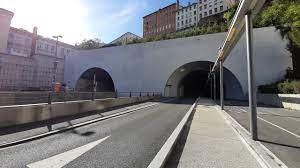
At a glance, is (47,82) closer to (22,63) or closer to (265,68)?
(22,63)

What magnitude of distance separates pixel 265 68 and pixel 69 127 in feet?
106

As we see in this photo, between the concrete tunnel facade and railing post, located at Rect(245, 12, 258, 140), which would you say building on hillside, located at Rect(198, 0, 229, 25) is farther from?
railing post, located at Rect(245, 12, 258, 140)

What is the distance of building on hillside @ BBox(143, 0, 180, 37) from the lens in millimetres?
95188

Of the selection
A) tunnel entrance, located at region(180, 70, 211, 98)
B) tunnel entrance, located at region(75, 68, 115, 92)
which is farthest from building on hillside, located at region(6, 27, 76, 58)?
tunnel entrance, located at region(180, 70, 211, 98)

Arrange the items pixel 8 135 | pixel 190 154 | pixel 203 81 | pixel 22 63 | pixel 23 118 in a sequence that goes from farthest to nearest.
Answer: pixel 203 81 < pixel 22 63 < pixel 23 118 < pixel 8 135 < pixel 190 154

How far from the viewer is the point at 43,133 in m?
7.15

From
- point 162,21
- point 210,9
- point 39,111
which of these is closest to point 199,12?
point 210,9

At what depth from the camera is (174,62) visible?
39.7m

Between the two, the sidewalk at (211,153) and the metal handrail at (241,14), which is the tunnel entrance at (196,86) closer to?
the metal handrail at (241,14)

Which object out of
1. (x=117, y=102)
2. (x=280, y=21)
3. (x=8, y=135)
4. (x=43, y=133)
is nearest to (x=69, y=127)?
(x=43, y=133)

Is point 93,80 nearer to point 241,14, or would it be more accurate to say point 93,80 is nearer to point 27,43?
point 27,43

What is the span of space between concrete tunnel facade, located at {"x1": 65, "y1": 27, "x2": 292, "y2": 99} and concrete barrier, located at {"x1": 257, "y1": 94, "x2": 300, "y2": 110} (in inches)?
209

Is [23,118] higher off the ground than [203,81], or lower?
lower

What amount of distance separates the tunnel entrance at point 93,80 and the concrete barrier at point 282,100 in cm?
3591
